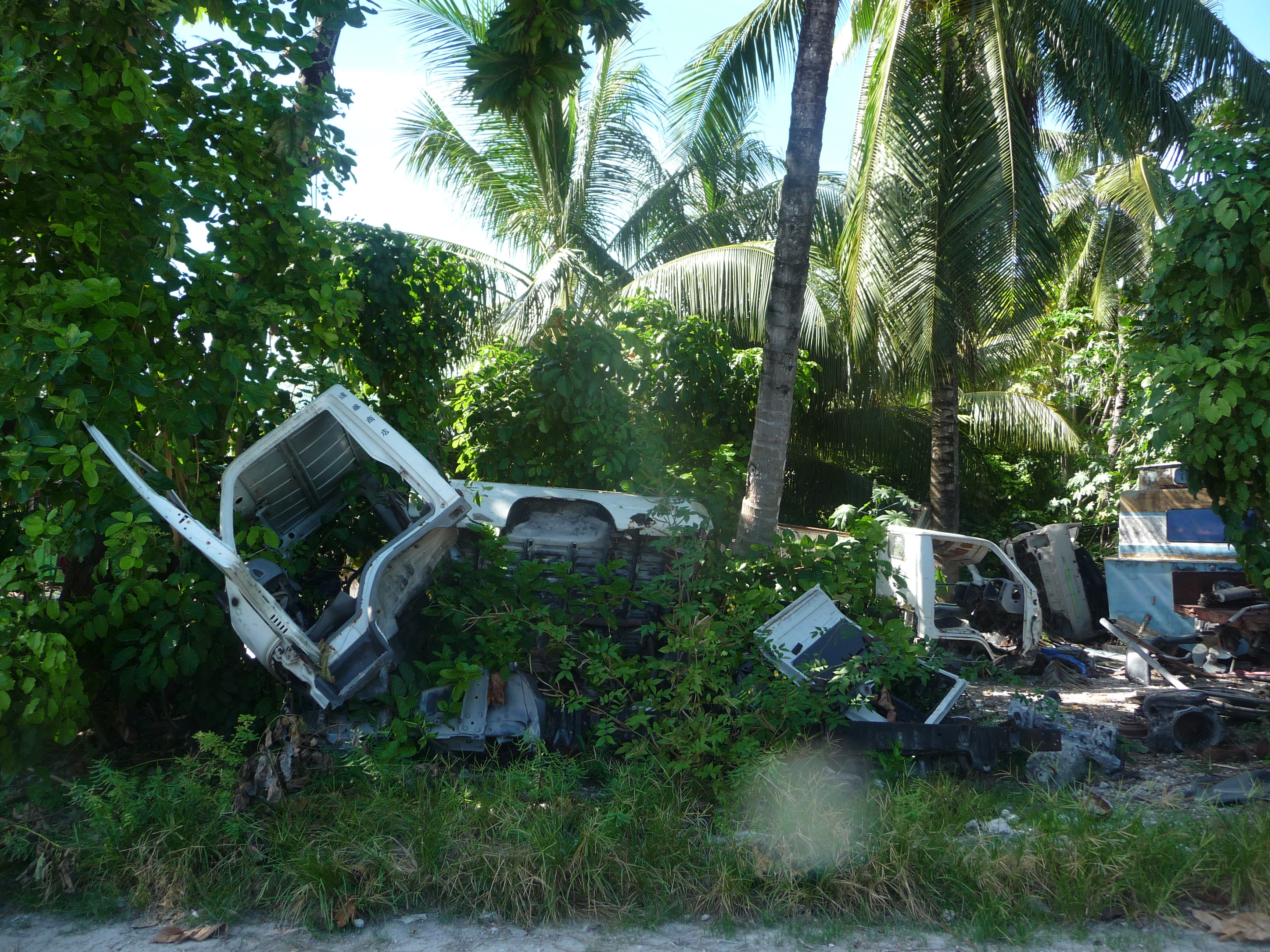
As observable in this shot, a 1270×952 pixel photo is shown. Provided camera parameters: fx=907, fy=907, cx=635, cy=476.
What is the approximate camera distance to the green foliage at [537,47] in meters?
6.72

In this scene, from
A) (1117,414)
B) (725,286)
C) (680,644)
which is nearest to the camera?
(680,644)

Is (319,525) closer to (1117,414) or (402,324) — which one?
(402,324)

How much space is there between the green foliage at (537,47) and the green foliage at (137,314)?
4.51 feet

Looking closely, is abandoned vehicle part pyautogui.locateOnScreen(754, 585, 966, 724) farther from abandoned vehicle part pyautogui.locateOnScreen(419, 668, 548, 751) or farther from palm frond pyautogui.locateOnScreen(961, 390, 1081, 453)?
palm frond pyautogui.locateOnScreen(961, 390, 1081, 453)

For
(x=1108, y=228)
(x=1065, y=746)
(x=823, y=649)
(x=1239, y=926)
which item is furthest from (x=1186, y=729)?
(x=1108, y=228)

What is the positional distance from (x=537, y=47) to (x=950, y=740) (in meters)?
5.67

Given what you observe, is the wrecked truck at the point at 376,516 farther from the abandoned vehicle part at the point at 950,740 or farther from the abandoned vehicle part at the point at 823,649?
the abandoned vehicle part at the point at 950,740

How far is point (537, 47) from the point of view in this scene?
686cm

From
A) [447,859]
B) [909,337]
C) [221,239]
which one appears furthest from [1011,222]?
[447,859]

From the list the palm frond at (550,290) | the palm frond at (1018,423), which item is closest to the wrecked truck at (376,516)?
the palm frond at (550,290)

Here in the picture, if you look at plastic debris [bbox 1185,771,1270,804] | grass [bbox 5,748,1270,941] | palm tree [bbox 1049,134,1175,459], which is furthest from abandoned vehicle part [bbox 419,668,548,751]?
palm tree [bbox 1049,134,1175,459]

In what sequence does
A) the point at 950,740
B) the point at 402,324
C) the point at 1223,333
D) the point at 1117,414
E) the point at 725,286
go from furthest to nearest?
the point at 1117,414 → the point at 725,286 → the point at 402,324 → the point at 1223,333 → the point at 950,740

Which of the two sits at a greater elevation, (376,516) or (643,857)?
(376,516)

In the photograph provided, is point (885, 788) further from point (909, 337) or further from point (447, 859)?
point (909, 337)
